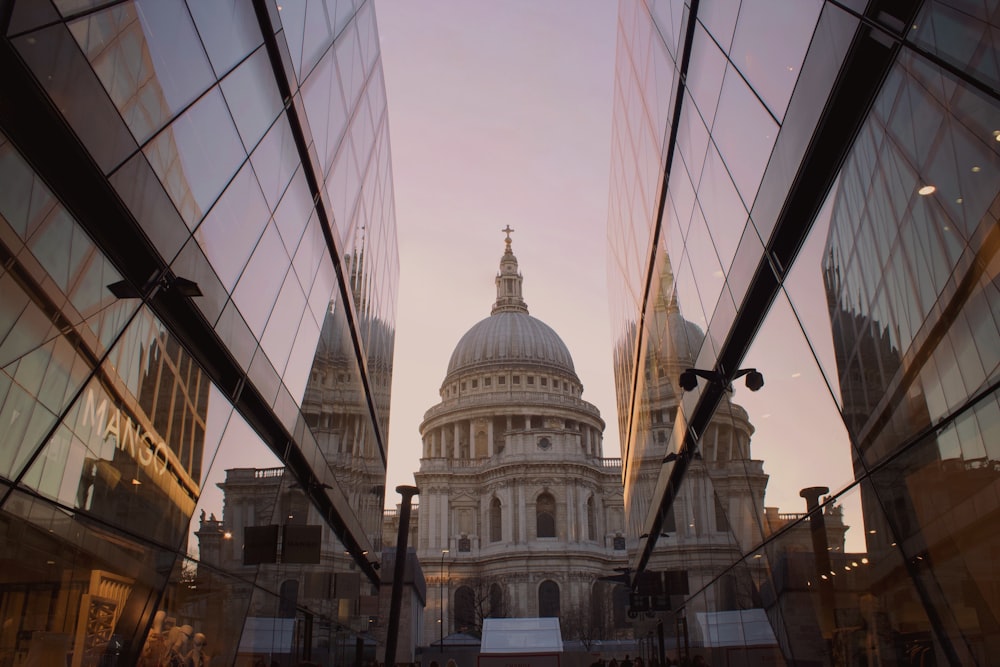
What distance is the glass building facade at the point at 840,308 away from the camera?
5270 millimetres

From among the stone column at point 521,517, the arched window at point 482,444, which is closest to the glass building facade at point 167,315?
the stone column at point 521,517

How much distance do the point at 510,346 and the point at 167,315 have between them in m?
119

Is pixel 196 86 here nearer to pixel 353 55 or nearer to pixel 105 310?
pixel 105 310

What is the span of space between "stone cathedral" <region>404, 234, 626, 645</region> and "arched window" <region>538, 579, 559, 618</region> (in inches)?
4.3

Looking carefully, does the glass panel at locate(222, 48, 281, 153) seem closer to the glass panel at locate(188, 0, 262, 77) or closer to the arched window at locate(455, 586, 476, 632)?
the glass panel at locate(188, 0, 262, 77)

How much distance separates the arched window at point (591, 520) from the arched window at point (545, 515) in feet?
14.4

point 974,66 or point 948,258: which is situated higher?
point 974,66

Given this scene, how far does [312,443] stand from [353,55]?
26.5 feet

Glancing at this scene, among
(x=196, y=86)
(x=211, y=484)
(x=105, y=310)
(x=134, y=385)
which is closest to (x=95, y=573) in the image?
(x=134, y=385)

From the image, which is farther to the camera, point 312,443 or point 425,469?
point 425,469

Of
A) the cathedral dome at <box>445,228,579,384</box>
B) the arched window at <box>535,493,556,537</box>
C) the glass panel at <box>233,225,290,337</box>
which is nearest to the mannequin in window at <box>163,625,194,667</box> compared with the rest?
the glass panel at <box>233,225,290,337</box>

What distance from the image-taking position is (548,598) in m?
91.9

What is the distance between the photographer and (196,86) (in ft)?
28.3

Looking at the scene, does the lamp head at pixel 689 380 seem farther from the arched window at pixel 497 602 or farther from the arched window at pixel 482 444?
the arched window at pixel 482 444
